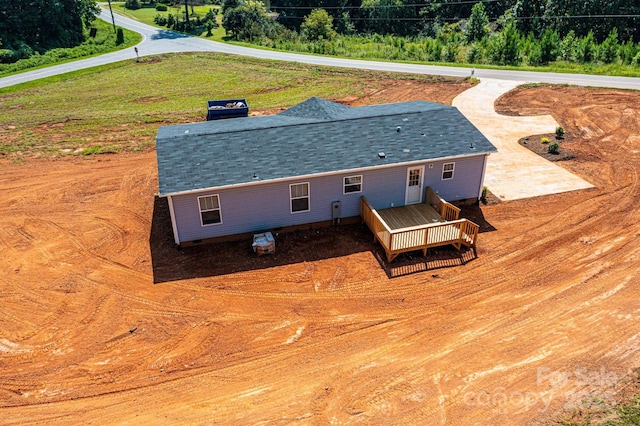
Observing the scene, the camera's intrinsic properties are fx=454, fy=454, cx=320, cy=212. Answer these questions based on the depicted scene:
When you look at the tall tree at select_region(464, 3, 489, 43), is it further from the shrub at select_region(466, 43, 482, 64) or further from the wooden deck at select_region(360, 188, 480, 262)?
the wooden deck at select_region(360, 188, 480, 262)

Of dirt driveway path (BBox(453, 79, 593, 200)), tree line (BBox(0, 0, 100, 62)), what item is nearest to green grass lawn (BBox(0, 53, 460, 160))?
dirt driveway path (BBox(453, 79, 593, 200))

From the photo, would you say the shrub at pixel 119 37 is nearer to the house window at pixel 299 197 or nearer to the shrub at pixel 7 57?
the shrub at pixel 7 57

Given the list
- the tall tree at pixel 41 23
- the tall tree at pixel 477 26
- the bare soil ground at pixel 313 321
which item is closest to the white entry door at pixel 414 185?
the bare soil ground at pixel 313 321

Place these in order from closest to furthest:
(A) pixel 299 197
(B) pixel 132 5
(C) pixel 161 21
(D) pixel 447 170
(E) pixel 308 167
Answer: (E) pixel 308 167
(A) pixel 299 197
(D) pixel 447 170
(C) pixel 161 21
(B) pixel 132 5

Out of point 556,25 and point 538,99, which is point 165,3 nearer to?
point 556,25

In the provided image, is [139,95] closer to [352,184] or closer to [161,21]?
[352,184]

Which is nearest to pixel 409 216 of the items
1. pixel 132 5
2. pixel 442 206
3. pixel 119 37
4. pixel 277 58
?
pixel 442 206

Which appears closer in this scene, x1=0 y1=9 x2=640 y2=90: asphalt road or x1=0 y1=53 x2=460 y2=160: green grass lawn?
x1=0 y1=53 x2=460 y2=160: green grass lawn
